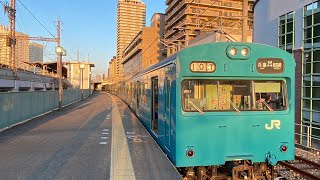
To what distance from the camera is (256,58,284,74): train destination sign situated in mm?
6258

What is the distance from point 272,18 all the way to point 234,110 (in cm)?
2100

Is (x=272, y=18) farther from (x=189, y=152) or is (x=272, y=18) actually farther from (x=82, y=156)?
(x=189, y=152)

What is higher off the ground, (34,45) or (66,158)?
(34,45)

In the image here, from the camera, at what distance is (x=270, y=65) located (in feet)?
20.6

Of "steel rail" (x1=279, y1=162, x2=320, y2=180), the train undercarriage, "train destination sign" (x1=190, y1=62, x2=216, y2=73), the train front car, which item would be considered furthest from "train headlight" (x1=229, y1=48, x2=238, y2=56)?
"steel rail" (x1=279, y1=162, x2=320, y2=180)

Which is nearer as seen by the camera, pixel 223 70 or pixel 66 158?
pixel 223 70

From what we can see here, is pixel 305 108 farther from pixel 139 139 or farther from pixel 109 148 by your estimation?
pixel 109 148

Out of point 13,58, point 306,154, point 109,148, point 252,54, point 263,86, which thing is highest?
point 13,58

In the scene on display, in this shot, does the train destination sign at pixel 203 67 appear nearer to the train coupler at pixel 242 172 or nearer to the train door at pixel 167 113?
the train door at pixel 167 113

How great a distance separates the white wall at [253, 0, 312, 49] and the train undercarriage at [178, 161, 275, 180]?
16.8 meters

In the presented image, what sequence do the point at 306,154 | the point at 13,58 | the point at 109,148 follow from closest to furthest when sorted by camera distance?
1. the point at 109,148
2. the point at 306,154
3. the point at 13,58

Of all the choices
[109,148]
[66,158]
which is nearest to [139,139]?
[109,148]

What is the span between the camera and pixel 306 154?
11.8 meters

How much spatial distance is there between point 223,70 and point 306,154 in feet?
25.5
